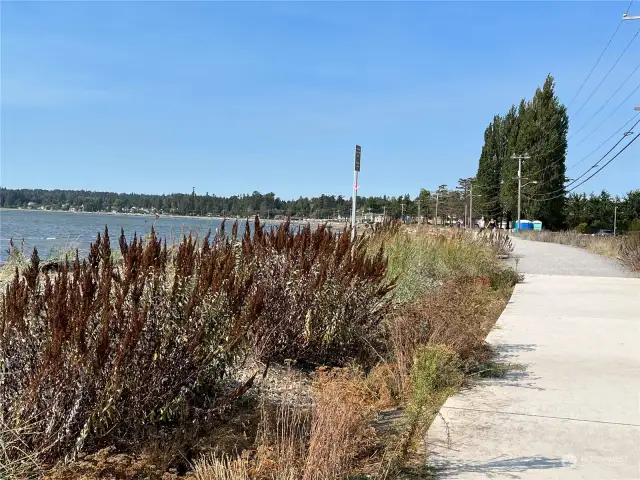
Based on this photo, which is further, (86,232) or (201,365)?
(86,232)

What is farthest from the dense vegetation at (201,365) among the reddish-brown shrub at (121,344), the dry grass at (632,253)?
the dry grass at (632,253)

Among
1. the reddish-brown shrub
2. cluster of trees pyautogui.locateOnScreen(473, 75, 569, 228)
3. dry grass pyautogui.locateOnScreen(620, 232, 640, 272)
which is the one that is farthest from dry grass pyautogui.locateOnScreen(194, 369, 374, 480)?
cluster of trees pyautogui.locateOnScreen(473, 75, 569, 228)

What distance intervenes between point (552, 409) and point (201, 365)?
2.64 meters

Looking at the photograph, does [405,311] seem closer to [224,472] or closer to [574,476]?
[574,476]

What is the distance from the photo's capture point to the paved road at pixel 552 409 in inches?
130

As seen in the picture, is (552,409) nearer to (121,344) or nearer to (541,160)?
(121,344)

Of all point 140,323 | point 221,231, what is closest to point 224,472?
point 140,323

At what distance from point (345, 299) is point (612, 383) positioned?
2422 mm

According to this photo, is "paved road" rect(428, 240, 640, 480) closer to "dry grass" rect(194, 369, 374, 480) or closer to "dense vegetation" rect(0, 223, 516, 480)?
"dense vegetation" rect(0, 223, 516, 480)

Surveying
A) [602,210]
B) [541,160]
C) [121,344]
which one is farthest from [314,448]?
[602,210]

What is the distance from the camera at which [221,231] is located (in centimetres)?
584

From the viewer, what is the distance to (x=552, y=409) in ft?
14.0

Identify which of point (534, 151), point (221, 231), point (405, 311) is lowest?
point (405, 311)

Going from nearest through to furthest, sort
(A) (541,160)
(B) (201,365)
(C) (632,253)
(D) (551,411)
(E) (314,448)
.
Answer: (E) (314,448)
(B) (201,365)
(D) (551,411)
(C) (632,253)
(A) (541,160)
